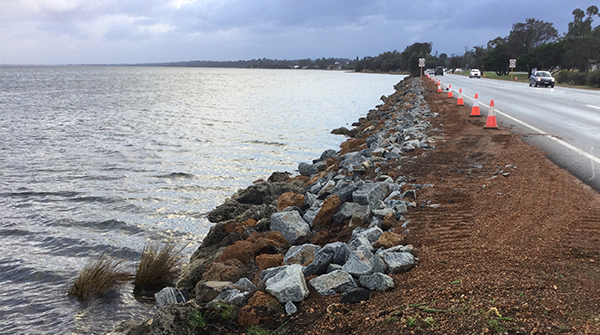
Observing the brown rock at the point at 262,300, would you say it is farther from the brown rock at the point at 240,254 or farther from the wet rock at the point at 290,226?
the wet rock at the point at 290,226

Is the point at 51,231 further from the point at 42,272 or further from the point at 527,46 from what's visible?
the point at 527,46

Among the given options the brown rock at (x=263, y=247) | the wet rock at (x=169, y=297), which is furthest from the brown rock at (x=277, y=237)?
the wet rock at (x=169, y=297)

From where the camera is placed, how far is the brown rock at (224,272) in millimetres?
5195

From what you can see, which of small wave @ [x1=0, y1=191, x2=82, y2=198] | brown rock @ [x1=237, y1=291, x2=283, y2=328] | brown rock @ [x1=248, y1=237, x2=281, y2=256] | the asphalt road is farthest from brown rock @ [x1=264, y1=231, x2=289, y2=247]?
small wave @ [x1=0, y1=191, x2=82, y2=198]

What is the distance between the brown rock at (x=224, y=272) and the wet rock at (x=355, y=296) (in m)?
1.80

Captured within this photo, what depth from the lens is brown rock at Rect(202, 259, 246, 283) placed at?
5195 millimetres

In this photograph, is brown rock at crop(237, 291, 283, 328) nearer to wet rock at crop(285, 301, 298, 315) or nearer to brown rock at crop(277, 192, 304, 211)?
wet rock at crop(285, 301, 298, 315)

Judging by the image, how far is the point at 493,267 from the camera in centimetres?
382

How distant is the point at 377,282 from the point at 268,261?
6.30ft

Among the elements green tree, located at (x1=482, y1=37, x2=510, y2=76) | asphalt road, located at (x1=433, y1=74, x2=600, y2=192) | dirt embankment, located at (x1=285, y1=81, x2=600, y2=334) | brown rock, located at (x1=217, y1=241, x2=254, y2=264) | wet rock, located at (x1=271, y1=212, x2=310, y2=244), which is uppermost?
green tree, located at (x1=482, y1=37, x2=510, y2=76)

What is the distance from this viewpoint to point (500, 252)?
4141 mm

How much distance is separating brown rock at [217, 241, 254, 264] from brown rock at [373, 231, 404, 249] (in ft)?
6.04

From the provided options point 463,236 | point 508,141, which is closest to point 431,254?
point 463,236

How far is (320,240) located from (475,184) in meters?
2.47
